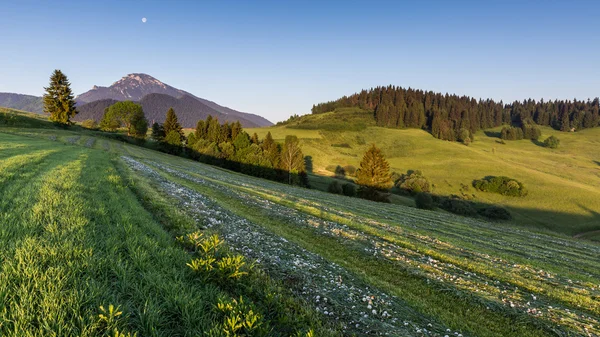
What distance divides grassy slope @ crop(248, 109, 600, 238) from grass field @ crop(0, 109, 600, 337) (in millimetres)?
78521

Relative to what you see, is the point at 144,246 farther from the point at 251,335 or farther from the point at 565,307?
the point at 565,307

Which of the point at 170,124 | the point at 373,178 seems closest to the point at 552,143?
the point at 373,178

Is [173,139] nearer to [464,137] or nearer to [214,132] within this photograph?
[214,132]

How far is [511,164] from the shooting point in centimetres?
12406

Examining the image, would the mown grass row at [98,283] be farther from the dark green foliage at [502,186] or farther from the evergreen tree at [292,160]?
the dark green foliage at [502,186]

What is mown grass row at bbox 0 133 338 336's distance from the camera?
4.32 metres

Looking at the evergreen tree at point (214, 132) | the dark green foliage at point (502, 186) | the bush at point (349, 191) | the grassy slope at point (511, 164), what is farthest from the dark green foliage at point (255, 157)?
the dark green foliage at point (502, 186)

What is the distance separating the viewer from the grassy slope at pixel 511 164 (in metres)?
78.9

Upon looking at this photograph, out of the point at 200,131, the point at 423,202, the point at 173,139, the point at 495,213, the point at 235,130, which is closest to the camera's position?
the point at 423,202

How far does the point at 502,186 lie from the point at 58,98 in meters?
157

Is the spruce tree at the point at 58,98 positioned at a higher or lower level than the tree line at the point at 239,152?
higher

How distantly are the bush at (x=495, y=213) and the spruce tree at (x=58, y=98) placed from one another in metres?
136

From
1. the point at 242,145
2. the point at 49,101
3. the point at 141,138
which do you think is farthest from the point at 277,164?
the point at 49,101

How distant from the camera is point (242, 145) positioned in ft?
334
